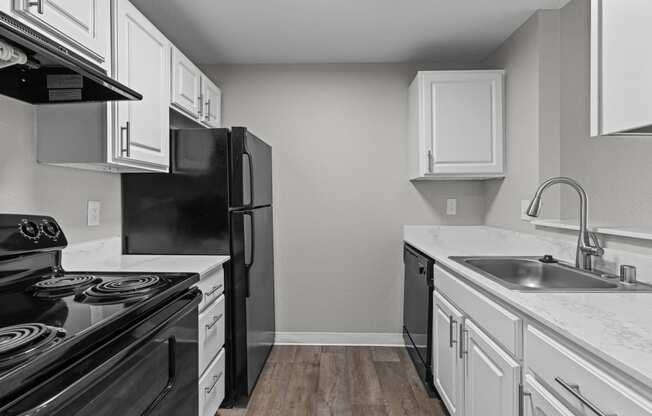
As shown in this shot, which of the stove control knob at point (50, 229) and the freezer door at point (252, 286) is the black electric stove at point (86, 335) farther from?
the freezer door at point (252, 286)

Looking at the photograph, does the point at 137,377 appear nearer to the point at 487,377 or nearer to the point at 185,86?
the point at 487,377

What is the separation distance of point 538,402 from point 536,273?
1.05m

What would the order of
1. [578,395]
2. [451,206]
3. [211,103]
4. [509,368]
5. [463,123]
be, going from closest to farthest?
[578,395] < [509,368] < [463,123] < [211,103] < [451,206]

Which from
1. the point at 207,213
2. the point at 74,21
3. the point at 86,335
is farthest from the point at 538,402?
the point at 74,21

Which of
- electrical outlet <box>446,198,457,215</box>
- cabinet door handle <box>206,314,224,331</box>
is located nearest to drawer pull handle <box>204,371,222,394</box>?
cabinet door handle <box>206,314,224,331</box>

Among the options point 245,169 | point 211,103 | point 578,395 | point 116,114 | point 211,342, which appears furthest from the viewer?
point 211,103

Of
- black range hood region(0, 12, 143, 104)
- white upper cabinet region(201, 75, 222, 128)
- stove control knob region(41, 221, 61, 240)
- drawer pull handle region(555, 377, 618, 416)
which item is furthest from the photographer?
white upper cabinet region(201, 75, 222, 128)

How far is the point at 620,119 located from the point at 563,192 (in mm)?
1510

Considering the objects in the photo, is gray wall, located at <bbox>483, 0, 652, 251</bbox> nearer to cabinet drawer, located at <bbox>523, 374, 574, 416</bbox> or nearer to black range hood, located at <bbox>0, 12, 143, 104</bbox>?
cabinet drawer, located at <bbox>523, 374, 574, 416</bbox>

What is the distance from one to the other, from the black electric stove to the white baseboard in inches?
71.3

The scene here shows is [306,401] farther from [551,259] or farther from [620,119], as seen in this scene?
A: [620,119]

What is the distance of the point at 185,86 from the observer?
99.6 inches

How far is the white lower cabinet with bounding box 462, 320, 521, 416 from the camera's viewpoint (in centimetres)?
140

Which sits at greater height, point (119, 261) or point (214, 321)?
point (119, 261)
